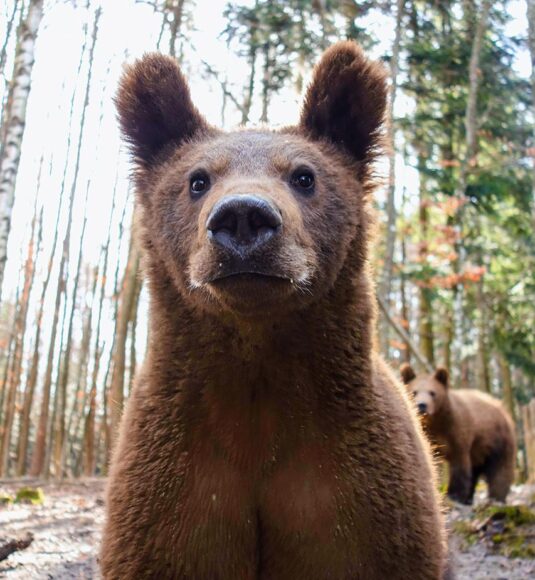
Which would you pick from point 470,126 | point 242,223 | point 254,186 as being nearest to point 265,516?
point 242,223

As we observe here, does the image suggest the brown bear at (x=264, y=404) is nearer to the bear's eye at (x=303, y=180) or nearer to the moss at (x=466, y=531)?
the bear's eye at (x=303, y=180)

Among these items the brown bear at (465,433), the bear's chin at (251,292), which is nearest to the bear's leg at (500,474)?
the brown bear at (465,433)

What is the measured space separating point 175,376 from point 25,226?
782 inches

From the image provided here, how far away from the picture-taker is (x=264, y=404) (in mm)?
3193

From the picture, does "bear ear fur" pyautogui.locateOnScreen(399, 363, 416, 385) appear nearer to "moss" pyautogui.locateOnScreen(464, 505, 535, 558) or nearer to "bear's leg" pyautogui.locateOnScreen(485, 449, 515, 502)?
"bear's leg" pyautogui.locateOnScreen(485, 449, 515, 502)

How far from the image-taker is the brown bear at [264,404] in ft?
9.56

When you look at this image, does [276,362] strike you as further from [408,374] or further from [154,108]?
[408,374]

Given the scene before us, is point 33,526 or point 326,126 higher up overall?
point 326,126

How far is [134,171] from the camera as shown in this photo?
→ 4.00 metres

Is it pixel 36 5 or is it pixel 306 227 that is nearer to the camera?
pixel 306 227

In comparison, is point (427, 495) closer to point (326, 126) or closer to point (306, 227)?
point (306, 227)

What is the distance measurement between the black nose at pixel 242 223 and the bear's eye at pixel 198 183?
0.72m

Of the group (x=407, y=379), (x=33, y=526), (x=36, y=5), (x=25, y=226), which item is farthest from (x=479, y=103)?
(x=33, y=526)

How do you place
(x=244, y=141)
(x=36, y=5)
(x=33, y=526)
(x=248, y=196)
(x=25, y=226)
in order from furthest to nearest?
1. (x=25, y=226)
2. (x=36, y=5)
3. (x=33, y=526)
4. (x=244, y=141)
5. (x=248, y=196)
